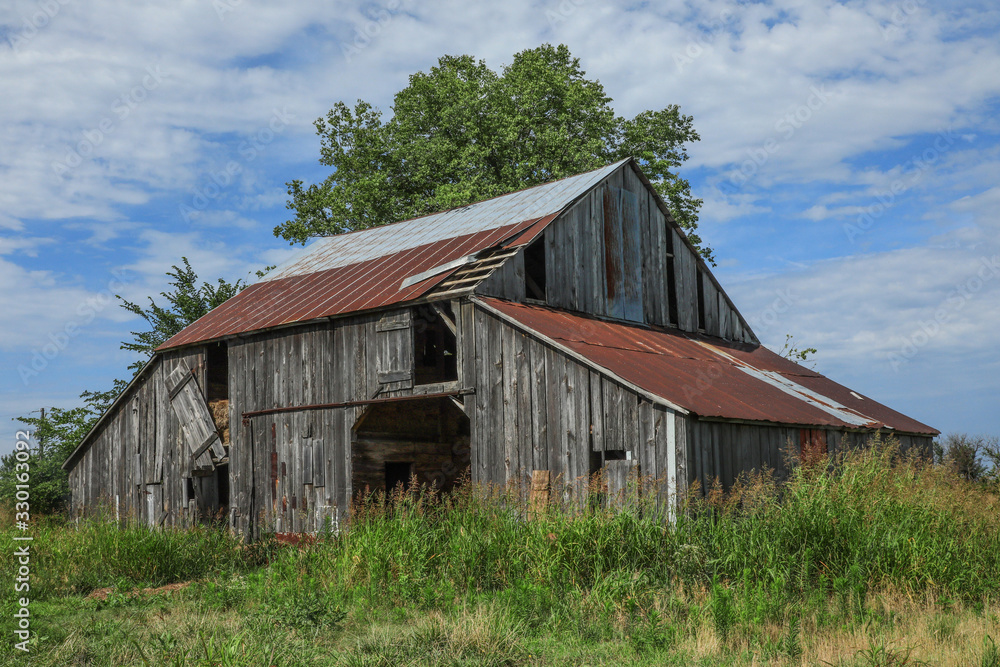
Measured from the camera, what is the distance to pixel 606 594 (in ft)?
27.6

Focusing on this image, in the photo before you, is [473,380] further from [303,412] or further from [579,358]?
[303,412]

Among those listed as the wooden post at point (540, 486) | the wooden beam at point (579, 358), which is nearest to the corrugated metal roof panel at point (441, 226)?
the wooden beam at point (579, 358)

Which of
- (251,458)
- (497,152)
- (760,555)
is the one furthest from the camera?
(497,152)

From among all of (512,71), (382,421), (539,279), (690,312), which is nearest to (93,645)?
(382,421)

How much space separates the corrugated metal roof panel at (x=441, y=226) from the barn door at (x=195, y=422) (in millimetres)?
3834

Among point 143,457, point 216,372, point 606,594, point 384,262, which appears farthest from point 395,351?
point 143,457

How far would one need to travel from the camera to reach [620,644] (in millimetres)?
7449

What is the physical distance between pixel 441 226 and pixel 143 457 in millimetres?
8655

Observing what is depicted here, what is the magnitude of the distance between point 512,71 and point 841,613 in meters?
27.3

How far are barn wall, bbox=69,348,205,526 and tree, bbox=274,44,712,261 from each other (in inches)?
473

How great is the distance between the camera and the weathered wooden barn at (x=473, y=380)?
12484 mm

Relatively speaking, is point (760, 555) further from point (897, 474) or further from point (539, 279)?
point (539, 279)

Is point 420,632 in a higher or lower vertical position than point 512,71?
lower

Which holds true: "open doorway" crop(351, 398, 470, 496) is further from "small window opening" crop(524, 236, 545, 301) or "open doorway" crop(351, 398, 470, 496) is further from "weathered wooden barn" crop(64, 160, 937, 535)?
"small window opening" crop(524, 236, 545, 301)
